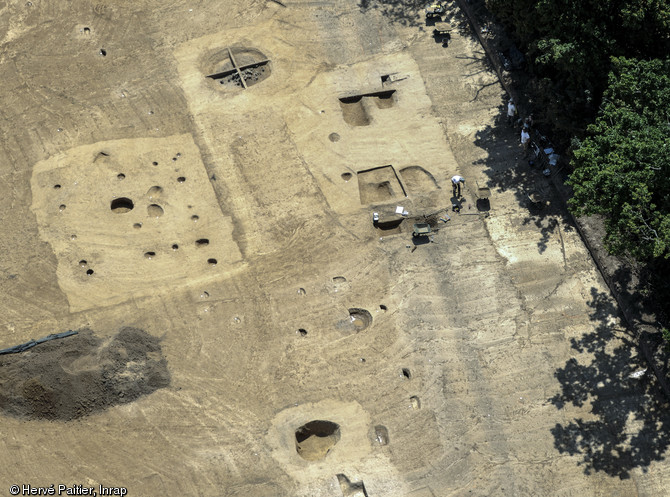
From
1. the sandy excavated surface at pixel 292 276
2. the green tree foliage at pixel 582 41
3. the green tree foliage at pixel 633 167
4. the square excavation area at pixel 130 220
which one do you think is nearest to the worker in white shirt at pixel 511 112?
the sandy excavated surface at pixel 292 276

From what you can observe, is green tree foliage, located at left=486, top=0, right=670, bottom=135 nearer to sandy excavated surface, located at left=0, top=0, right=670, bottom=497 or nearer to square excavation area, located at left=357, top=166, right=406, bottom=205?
sandy excavated surface, located at left=0, top=0, right=670, bottom=497

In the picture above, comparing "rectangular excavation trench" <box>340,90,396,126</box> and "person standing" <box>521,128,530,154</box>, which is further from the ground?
"rectangular excavation trench" <box>340,90,396,126</box>

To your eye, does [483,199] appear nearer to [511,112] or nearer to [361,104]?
[511,112]

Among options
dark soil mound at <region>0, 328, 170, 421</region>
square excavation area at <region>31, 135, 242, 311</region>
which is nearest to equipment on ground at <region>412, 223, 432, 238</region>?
square excavation area at <region>31, 135, 242, 311</region>

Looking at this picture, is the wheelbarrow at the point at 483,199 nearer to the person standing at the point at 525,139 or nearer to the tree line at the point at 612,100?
the person standing at the point at 525,139

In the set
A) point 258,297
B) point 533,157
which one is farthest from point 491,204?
point 258,297

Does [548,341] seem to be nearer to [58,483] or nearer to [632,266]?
[632,266]

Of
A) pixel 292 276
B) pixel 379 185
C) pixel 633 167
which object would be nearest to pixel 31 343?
pixel 292 276
